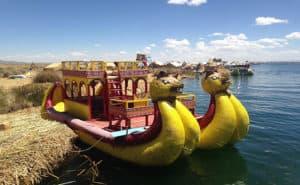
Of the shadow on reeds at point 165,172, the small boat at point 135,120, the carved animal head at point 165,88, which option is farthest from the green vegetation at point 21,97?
the carved animal head at point 165,88

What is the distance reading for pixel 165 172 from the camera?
10836 millimetres

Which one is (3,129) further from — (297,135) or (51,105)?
(297,135)

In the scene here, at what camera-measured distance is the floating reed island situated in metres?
8.37

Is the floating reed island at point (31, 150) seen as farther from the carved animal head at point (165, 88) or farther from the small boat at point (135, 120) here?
the carved animal head at point (165, 88)

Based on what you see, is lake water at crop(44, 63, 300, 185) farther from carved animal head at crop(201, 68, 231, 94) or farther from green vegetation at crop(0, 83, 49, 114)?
green vegetation at crop(0, 83, 49, 114)

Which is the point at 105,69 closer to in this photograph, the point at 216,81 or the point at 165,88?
the point at 165,88

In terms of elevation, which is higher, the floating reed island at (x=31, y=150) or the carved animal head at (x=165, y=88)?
the carved animal head at (x=165, y=88)

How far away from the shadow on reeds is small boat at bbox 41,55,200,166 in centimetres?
56

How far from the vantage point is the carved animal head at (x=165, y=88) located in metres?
10.1

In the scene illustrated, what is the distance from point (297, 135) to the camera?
15820 millimetres

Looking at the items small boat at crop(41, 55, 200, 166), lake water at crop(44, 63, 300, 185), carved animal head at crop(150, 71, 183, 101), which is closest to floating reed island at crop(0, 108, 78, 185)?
lake water at crop(44, 63, 300, 185)

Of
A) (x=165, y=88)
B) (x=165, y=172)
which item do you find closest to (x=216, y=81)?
(x=165, y=88)

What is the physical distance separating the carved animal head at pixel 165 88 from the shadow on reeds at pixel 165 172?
286 centimetres

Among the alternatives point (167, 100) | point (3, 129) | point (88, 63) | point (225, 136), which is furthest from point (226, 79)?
point (3, 129)
